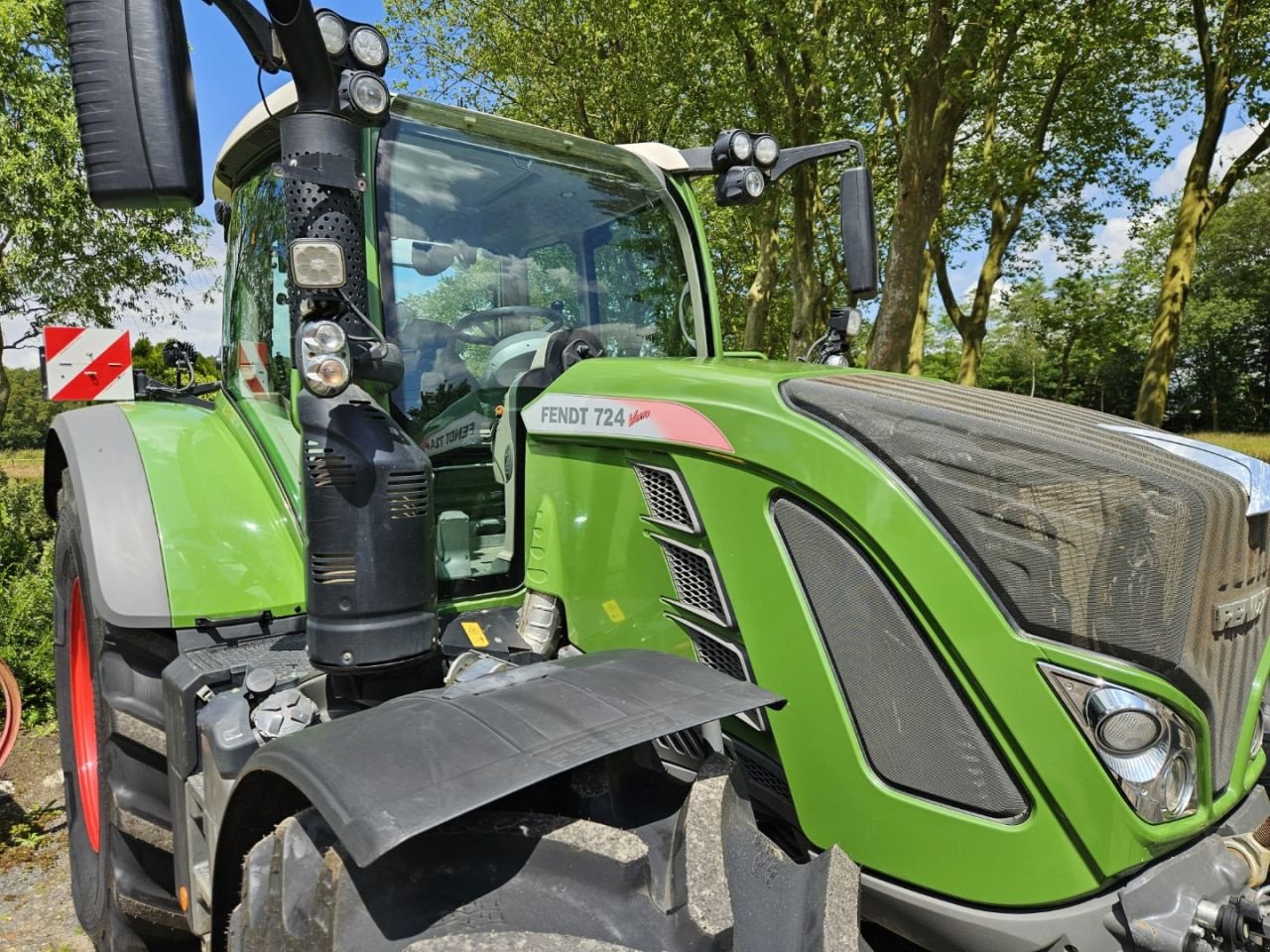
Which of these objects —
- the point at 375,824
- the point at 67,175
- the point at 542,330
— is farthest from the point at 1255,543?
the point at 67,175

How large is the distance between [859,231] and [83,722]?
3225mm

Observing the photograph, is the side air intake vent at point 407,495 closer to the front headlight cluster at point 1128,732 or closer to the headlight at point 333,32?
the headlight at point 333,32

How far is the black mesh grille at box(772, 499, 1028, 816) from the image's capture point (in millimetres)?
1533

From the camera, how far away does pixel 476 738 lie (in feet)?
4.55

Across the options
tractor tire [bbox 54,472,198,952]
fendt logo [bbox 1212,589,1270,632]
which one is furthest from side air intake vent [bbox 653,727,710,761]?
tractor tire [bbox 54,472,198,952]

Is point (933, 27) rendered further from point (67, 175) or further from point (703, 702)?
point (67, 175)

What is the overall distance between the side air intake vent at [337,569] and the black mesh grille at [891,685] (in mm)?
904

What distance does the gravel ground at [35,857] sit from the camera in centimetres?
296

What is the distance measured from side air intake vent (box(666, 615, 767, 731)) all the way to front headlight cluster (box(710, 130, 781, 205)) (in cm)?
157

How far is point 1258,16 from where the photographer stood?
9.74 meters

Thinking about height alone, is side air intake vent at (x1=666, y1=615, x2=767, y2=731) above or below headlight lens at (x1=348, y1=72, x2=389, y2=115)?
below

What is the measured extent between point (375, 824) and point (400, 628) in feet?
2.39

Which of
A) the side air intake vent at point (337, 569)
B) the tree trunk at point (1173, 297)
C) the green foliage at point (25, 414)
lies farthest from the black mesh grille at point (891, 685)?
the green foliage at point (25, 414)

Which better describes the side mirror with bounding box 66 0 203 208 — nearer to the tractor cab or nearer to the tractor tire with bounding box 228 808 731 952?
the tractor cab
